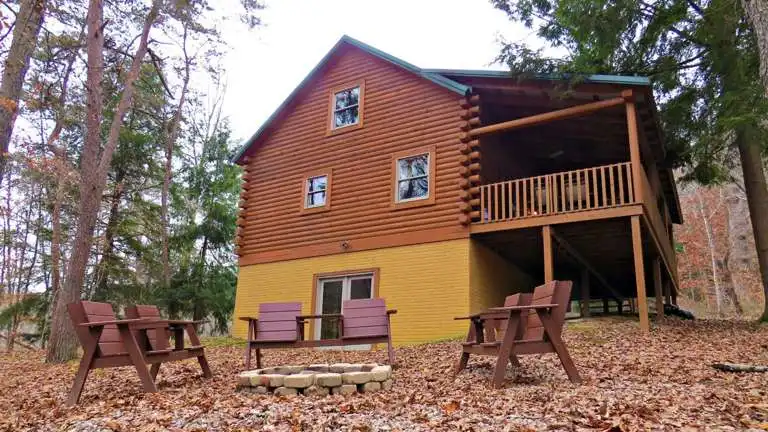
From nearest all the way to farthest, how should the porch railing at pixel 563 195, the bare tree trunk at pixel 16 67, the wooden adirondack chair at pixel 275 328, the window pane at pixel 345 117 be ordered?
1. the wooden adirondack chair at pixel 275 328
2. the bare tree trunk at pixel 16 67
3. the porch railing at pixel 563 195
4. the window pane at pixel 345 117

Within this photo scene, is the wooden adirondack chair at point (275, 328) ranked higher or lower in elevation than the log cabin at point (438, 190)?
lower

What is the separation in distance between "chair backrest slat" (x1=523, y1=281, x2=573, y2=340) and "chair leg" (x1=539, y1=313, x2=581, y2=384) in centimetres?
8

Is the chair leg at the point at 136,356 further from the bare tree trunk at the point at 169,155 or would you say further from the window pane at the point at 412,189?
the bare tree trunk at the point at 169,155

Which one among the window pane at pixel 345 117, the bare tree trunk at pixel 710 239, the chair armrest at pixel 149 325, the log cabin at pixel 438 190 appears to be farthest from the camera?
the bare tree trunk at pixel 710 239

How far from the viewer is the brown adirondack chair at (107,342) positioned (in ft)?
17.2

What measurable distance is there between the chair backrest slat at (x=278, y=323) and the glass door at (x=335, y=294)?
5.17 metres

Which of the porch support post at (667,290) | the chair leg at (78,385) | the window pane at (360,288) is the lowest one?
the chair leg at (78,385)

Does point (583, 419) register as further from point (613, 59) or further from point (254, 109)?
point (254, 109)

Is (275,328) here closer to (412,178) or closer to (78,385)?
(78,385)

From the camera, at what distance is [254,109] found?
143 ft

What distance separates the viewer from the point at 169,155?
70.5 ft

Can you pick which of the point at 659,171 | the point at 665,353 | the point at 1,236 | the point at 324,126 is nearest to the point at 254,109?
the point at 1,236

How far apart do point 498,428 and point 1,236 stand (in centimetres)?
2111

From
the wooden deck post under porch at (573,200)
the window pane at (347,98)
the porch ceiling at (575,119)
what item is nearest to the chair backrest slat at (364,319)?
the wooden deck post under porch at (573,200)
